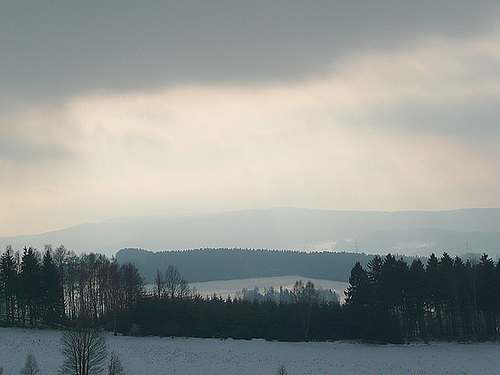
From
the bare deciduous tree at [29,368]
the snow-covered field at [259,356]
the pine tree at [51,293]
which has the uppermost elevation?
the pine tree at [51,293]

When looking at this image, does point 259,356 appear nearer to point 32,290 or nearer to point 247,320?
point 247,320

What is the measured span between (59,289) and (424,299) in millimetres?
60852

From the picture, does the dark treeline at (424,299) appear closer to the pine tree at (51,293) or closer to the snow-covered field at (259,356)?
the snow-covered field at (259,356)

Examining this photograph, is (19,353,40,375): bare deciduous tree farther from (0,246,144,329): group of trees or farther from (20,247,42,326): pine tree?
(20,247,42,326): pine tree

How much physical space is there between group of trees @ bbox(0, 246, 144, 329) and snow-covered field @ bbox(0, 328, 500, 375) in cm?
828

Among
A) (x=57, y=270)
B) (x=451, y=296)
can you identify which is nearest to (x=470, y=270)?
(x=451, y=296)

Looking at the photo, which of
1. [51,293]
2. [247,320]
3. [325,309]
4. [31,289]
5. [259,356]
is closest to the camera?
[259,356]

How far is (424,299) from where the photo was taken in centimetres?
8081

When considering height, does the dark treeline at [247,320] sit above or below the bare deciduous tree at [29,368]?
below

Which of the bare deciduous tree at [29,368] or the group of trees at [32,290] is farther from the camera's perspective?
the group of trees at [32,290]

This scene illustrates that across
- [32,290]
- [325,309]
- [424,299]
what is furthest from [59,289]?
[424,299]

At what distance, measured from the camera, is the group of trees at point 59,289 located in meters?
78.5

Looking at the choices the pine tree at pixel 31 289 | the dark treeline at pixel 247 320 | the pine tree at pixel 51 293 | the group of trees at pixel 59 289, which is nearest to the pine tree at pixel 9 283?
the group of trees at pixel 59 289

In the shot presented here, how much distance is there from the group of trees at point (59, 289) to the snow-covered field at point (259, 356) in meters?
8.28
